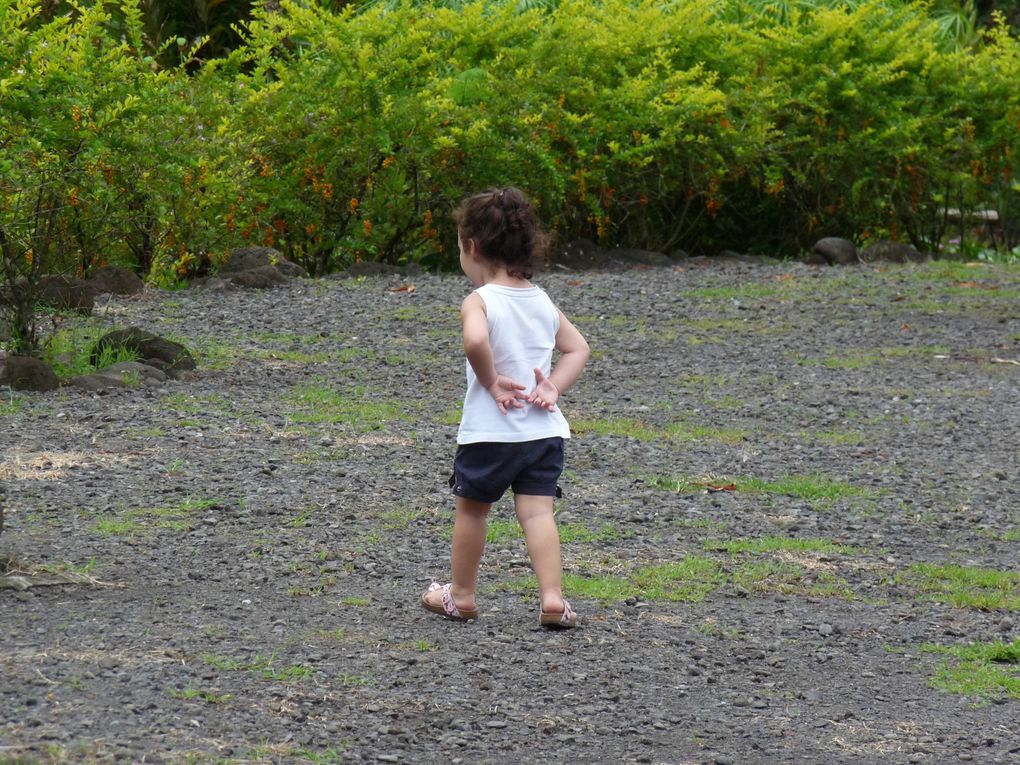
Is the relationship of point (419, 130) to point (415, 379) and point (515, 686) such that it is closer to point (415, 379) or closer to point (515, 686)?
point (415, 379)

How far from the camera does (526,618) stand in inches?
179

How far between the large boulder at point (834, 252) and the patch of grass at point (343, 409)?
6.79 meters

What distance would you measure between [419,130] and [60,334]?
4131 millimetres

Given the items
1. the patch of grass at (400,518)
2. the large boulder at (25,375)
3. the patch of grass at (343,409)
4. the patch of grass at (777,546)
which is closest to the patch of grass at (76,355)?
the large boulder at (25,375)

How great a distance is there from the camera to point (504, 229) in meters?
4.45

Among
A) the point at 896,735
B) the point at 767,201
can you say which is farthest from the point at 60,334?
the point at 767,201

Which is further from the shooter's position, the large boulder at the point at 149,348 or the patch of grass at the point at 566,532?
the large boulder at the point at 149,348

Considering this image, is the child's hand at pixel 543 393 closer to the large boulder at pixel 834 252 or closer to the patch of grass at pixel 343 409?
the patch of grass at pixel 343 409

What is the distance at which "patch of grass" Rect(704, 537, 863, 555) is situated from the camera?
5.43m

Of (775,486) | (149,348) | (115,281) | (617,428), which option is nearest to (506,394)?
(775,486)

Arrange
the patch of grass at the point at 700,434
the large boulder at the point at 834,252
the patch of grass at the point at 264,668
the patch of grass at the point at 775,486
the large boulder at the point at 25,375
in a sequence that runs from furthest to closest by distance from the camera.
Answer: the large boulder at the point at 834,252 → the large boulder at the point at 25,375 → the patch of grass at the point at 700,434 → the patch of grass at the point at 775,486 → the patch of grass at the point at 264,668

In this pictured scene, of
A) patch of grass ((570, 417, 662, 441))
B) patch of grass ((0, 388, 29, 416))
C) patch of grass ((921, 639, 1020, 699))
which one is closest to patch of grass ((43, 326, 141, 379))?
patch of grass ((0, 388, 29, 416))

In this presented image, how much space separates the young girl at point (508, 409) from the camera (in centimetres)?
440

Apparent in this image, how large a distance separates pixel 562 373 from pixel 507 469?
0.33 m
